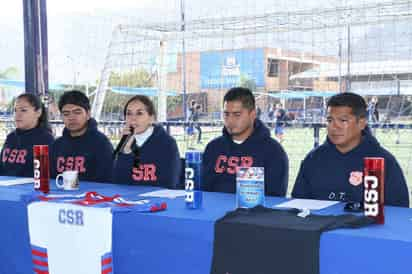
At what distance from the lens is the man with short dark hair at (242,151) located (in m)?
2.87

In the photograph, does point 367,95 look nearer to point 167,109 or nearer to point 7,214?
point 167,109

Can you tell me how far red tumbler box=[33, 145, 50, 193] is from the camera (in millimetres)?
2490

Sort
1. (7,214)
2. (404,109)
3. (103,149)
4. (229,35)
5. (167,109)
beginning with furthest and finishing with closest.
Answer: (167,109) → (229,35) → (404,109) → (103,149) → (7,214)

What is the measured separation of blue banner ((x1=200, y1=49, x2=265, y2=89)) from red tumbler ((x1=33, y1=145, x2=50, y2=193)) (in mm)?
2745

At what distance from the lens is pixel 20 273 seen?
239 cm

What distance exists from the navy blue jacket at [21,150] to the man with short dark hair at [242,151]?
1.37 metres

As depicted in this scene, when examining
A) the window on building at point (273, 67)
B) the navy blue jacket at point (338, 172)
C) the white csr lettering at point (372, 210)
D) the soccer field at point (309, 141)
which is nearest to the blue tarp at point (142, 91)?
the soccer field at point (309, 141)

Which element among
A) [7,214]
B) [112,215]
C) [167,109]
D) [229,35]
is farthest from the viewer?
[167,109]

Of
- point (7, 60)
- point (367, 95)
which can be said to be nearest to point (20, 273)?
point (367, 95)

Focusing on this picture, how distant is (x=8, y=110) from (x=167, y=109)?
7.21 feet

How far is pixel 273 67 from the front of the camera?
4934 millimetres

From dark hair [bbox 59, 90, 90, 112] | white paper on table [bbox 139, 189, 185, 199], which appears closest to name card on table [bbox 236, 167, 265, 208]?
white paper on table [bbox 139, 189, 185, 199]

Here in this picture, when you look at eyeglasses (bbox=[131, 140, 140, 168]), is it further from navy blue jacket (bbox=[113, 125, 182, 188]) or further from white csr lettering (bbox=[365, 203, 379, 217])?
white csr lettering (bbox=[365, 203, 379, 217])

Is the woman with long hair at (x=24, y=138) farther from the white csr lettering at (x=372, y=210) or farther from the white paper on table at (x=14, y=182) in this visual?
the white csr lettering at (x=372, y=210)
